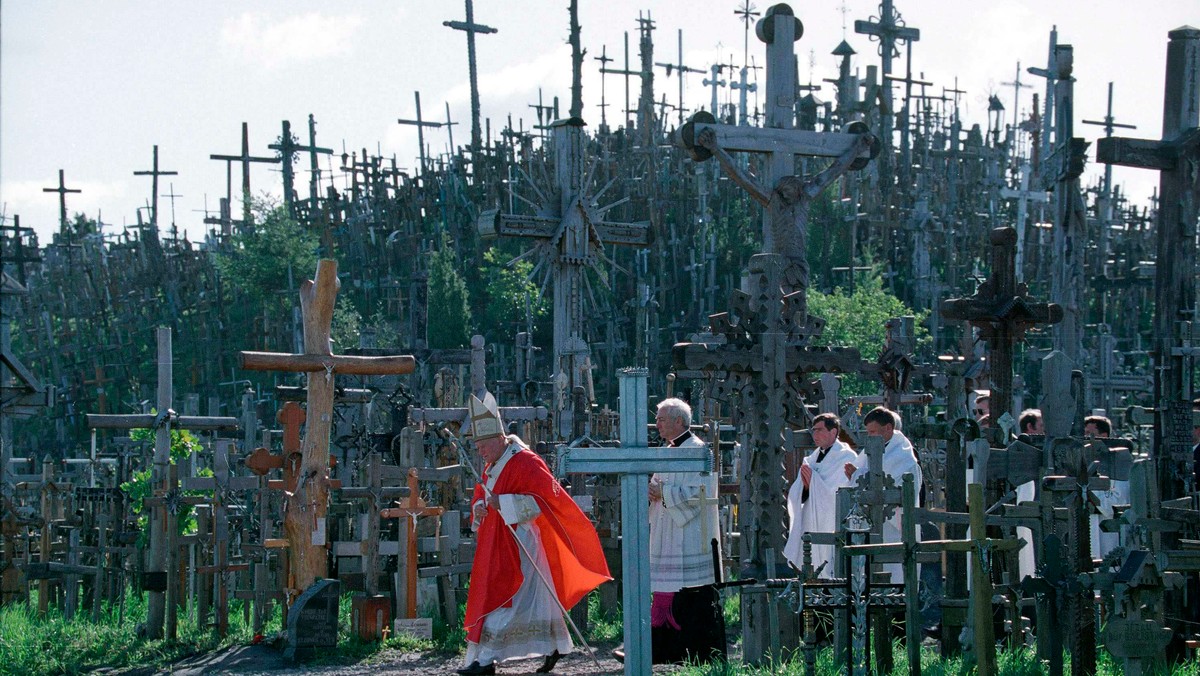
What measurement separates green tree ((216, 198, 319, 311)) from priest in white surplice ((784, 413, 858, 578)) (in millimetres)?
30536

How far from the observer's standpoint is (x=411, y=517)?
12.5 meters

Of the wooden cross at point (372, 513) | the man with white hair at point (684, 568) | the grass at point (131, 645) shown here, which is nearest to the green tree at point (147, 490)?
the grass at point (131, 645)

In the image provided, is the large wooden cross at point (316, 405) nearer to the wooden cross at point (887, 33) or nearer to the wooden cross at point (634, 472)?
the wooden cross at point (634, 472)

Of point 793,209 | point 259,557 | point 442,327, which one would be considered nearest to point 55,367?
point 442,327

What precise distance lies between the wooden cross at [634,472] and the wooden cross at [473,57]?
29.0 m

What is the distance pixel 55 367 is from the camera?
142 feet

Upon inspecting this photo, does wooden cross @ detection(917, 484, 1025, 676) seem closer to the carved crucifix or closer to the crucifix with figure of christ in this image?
the crucifix with figure of christ

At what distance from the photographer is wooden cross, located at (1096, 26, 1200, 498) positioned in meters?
10.5

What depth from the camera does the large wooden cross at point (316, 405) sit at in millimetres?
11148

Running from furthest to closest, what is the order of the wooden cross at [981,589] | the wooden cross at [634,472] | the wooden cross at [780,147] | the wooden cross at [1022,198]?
1. the wooden cross at [1022,198]
2. the wooden cross at [780,147]
3. the wooden cross at [981,589]
4. the wooden cross at [634,472]

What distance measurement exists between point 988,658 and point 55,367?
128 ft

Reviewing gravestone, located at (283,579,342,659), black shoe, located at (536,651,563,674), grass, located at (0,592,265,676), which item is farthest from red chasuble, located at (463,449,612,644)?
grass, located at (0,592,265,676)

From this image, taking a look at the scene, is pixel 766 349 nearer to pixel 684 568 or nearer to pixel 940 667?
pixel 684 568

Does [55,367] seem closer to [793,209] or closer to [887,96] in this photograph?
[887,96]
